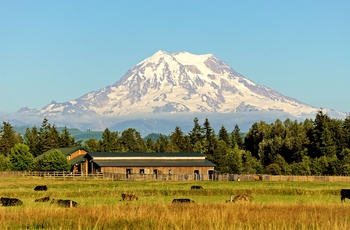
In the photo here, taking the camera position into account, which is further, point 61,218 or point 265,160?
point 265,160

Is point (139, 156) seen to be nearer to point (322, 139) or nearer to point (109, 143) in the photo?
point (322, 139)

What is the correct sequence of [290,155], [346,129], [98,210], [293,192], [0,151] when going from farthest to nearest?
[0,151] → [290,155] → [346,129] → [293,192] → [98,210]

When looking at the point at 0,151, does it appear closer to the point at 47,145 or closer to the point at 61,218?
the point at 47,145

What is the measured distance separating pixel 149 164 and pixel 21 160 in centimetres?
2700

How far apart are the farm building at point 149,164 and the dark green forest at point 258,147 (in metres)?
5.85

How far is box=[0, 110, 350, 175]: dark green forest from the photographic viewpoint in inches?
4540

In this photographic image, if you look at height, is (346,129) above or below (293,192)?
above

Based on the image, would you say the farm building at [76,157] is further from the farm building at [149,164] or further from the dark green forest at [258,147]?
the dark green forest at [258,147]

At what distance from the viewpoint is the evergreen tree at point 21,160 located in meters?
115

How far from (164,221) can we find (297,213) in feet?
24.0

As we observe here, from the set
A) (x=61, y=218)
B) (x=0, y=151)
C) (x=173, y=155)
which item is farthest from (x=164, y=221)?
(x=0, y=151)

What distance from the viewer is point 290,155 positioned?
13638 cm

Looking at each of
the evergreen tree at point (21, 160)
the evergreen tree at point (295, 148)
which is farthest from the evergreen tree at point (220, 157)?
the evergreen tree at point (21, 160)

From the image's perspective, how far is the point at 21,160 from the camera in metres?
Result: 116
